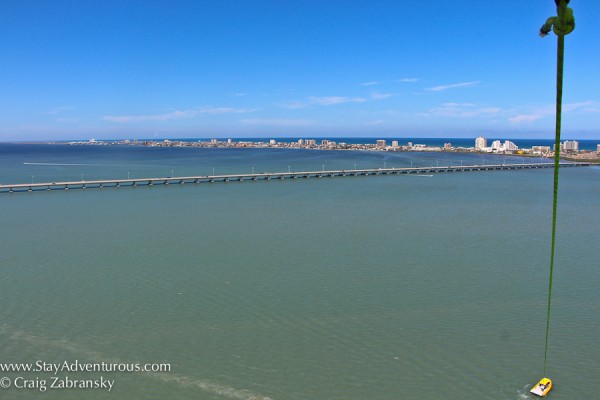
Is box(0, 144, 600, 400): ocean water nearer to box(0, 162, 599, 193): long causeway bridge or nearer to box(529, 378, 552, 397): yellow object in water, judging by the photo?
box(529, 378, 552, 397): yellow object in water

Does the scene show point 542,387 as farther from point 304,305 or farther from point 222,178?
point 222,178

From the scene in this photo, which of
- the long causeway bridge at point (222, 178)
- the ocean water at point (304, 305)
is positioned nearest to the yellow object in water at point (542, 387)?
the ocean water at point (304, 305)

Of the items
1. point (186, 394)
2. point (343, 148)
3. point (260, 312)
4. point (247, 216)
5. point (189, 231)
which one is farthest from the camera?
point (343, 148)

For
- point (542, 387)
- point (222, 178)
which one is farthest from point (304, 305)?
point (222, 178)

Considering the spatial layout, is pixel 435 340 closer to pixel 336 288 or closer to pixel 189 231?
pixel 336 288

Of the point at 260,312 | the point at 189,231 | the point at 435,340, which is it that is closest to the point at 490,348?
the point at 435,340

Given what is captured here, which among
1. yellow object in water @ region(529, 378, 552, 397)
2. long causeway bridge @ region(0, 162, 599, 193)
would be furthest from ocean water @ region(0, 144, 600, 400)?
long causeway bridge @ region(0, 162, 599, 193)
